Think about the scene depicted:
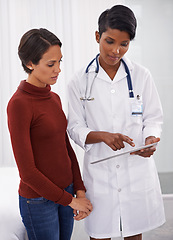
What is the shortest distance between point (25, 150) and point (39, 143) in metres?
0.10

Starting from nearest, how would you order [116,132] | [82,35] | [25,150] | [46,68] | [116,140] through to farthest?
[25,150] < [46,68] < [116,140] < [116,132] < [82,35]

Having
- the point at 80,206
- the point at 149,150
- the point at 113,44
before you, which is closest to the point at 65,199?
the point at 80,206

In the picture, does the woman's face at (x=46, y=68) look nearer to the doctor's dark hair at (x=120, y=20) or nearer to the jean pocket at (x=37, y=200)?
the doctor's dark hair at (x=120, y=20)

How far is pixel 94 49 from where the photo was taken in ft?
9.55

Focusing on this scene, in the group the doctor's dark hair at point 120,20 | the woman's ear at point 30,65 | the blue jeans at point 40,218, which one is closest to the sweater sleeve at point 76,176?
the blue jeans at point 40,218

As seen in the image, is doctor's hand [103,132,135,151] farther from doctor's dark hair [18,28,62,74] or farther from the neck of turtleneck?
doctor's dark hair [18,28,62,74]

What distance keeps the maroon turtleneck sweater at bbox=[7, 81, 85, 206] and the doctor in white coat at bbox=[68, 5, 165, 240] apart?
0.17 m

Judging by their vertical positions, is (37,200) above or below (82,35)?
below

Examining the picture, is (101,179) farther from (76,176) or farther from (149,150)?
(149,150)

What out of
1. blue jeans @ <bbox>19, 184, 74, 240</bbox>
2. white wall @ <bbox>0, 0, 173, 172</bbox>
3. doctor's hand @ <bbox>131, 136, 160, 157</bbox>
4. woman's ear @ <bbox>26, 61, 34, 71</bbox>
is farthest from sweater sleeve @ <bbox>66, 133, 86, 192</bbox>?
white wall @ <bbox>0, 0, 173, 172</bbox>

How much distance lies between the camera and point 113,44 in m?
1.41

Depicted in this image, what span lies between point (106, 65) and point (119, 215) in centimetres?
74

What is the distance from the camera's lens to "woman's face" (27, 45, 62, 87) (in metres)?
1.27

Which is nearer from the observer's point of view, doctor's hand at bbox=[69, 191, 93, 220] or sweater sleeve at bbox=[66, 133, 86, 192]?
doctor's hand at bbox=[69, 191, 93, 220]
